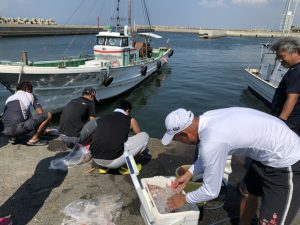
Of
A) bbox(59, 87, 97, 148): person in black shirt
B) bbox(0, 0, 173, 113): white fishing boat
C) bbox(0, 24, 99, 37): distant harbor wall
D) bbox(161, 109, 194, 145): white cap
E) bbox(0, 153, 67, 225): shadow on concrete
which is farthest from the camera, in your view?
bbox(0, 24, 99, 37): distant harbor wall

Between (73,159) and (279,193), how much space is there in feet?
12.5

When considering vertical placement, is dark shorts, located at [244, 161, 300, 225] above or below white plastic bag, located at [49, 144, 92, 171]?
above

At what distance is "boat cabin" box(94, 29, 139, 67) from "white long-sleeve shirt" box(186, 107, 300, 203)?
469 inches

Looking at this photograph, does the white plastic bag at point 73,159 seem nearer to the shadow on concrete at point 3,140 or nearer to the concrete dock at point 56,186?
the concrete dock at point 56,186

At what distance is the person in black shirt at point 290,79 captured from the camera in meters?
3.36

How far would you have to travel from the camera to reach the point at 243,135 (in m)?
2.31

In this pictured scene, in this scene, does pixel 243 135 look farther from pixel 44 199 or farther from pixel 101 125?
pixel 44 199

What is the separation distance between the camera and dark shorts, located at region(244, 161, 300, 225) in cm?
251

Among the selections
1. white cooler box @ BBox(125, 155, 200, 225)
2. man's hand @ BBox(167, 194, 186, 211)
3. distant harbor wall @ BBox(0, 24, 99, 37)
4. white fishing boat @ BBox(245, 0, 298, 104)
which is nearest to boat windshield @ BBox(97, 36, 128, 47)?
white fishing boat @ BBox(245, 0, 298, 104)

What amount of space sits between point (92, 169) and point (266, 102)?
41.0 feet

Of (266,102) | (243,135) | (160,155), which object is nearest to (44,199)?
(160,155)

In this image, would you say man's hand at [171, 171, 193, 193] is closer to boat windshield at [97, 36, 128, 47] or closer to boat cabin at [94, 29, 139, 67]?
boat cabin at [94, 29, 139, 67]

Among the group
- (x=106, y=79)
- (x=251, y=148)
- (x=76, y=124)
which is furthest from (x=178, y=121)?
(x=106, y=79)

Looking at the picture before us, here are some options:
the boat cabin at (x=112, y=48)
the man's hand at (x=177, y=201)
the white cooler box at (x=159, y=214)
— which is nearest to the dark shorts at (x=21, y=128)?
the white cooler box at (x=159, y=214)
